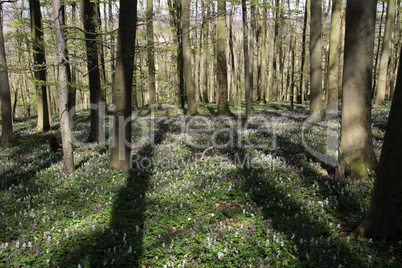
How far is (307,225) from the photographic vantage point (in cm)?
476

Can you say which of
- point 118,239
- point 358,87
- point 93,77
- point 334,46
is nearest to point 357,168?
point 358,87

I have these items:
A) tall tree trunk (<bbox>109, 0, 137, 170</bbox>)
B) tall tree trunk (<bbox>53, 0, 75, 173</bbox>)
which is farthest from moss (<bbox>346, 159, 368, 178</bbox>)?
tall tree trunk (<bbox>53, 0, 75, 173</bbox>)

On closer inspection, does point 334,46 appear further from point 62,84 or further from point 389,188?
point 62,84

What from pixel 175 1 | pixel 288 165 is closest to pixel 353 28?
pixel 288 165

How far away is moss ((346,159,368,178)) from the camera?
618cm

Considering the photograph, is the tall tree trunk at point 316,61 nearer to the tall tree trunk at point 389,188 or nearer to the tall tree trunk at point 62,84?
the tall tree trunk at point 389,188

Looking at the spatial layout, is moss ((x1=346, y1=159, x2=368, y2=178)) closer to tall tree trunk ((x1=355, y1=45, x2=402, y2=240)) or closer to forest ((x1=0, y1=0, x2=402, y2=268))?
forest ((x1=0, y1=0, x2=402, y2=268))

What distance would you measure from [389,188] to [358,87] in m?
3.11

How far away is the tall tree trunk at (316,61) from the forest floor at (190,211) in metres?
5.62

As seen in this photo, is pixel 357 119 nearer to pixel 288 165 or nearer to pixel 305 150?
pixel 288 165

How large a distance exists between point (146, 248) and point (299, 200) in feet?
11.9

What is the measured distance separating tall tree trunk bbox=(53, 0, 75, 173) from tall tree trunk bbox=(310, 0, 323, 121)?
1285cm

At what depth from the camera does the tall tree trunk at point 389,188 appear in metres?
3.74

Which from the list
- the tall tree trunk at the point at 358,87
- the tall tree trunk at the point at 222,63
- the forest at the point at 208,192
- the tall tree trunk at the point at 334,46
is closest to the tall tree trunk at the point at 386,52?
the tall tree trunk at the point at 334,46
